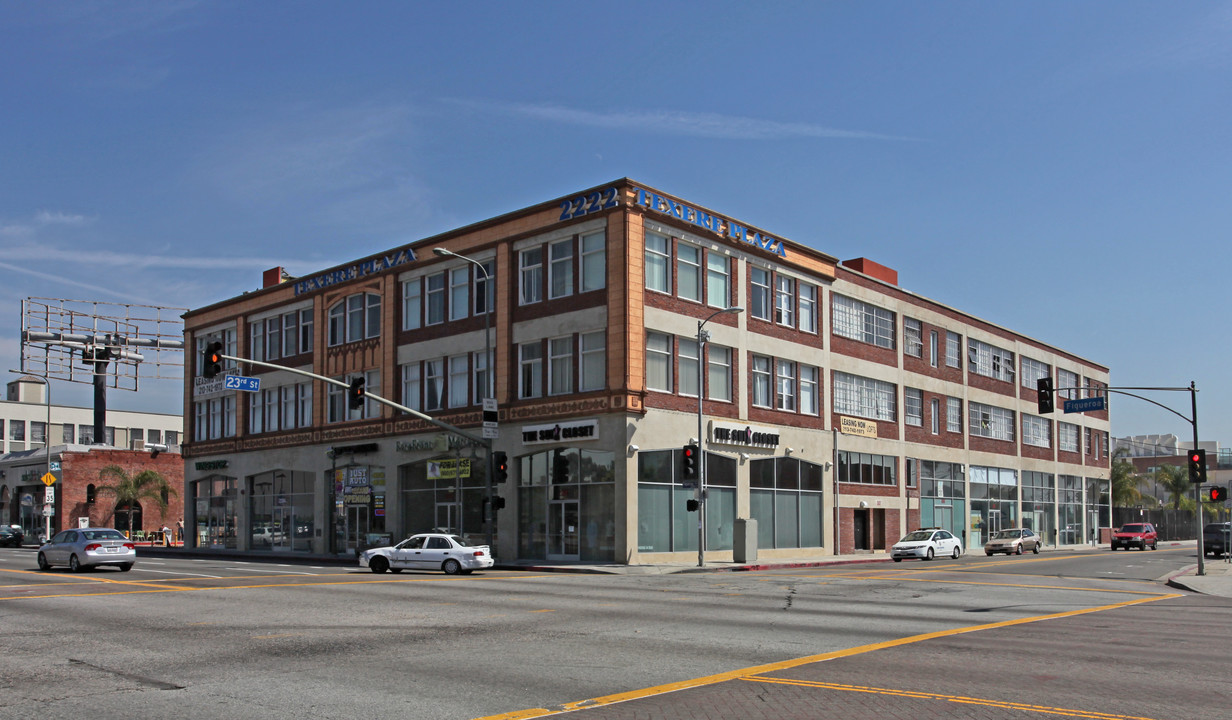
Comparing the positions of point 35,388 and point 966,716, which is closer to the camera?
point 966,716

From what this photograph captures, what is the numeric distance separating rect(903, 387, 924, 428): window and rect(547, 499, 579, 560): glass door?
2392cm

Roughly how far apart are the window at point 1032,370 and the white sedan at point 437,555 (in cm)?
5054

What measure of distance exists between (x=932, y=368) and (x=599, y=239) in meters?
27.6

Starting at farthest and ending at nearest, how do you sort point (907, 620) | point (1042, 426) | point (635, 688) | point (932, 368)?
point (1042, 426), point (932, 368), point (907, 620), point (635, 688)

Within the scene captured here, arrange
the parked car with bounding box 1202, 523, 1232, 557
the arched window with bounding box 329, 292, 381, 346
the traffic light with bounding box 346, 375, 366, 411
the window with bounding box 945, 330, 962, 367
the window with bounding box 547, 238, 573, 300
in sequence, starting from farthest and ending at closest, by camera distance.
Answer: the window with bounding box 945, 330, 962, 367
the arched window with bounding box 329, 292, 381, 346
the parked car with bounding box 1202, 523, 1232, 557
the window with bounding box 547, 238, 573, 300
the traffic light with bounding box 346, 375, 366, 411

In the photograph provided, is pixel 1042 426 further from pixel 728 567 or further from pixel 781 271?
pixel 728 567

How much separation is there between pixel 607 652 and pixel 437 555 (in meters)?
21.4

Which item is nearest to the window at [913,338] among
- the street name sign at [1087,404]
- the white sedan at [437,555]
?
the street name sign at [1087,404]

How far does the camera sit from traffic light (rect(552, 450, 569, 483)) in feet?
140

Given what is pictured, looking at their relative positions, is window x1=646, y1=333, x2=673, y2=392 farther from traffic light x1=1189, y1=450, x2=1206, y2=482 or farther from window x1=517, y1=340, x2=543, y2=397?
traffic light x1=1189, y1=450, x2=1206, y2=482

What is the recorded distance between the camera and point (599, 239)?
42.3m

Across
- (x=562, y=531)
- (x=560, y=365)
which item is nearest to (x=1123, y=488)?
(x=562, y=531)

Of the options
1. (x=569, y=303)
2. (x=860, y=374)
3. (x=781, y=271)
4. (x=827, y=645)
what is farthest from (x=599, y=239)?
(x=827, y=645)

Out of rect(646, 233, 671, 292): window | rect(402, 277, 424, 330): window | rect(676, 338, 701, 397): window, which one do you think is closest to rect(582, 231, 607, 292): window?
rect(646, 233, 671, 292): window
